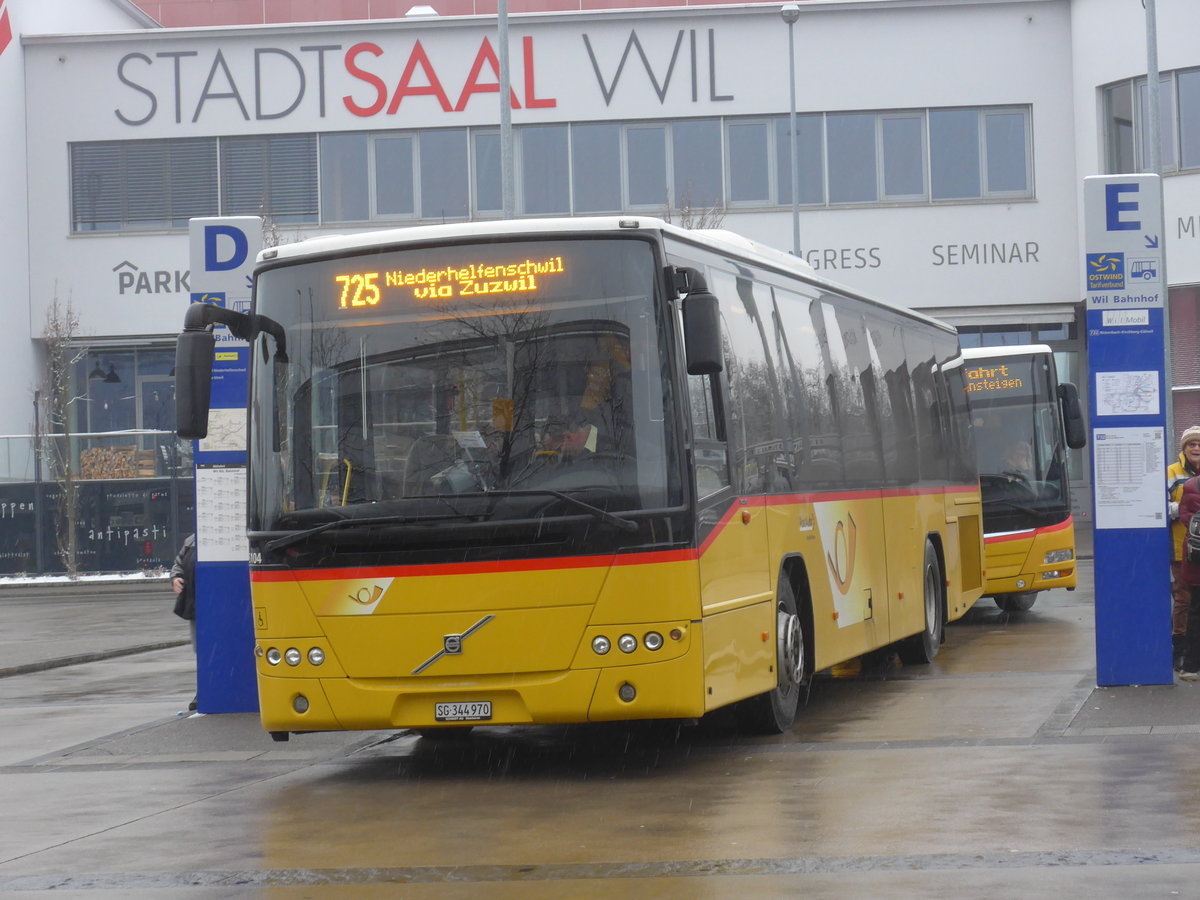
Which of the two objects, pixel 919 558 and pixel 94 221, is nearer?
pixel 919 558

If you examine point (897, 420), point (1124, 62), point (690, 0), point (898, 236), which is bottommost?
point (897, 420)

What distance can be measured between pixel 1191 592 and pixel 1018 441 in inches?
325

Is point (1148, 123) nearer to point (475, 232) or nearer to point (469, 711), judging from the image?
point (475, 232)

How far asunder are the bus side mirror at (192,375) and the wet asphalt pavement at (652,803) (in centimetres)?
205

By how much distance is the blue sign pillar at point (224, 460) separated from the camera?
43.1 ft

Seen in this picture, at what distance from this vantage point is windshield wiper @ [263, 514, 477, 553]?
984 centimetres

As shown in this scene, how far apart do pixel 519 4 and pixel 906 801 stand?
46245 mm

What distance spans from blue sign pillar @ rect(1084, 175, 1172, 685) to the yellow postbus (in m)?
3.17

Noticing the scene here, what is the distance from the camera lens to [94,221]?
137 ft

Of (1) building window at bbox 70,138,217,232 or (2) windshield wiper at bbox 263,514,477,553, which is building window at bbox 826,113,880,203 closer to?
(1) building window at bbox 70,138,217,232

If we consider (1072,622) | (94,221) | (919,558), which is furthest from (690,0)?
(919,558)

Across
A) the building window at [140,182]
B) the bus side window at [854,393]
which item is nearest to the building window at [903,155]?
the building window at [140,182]

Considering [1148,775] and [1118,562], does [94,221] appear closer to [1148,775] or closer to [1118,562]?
[1118,562]

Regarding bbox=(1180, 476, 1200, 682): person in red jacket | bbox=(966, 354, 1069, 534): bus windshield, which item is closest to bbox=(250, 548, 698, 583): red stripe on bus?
bbox=(1180, 476, 1200, 682): person in red jacket
